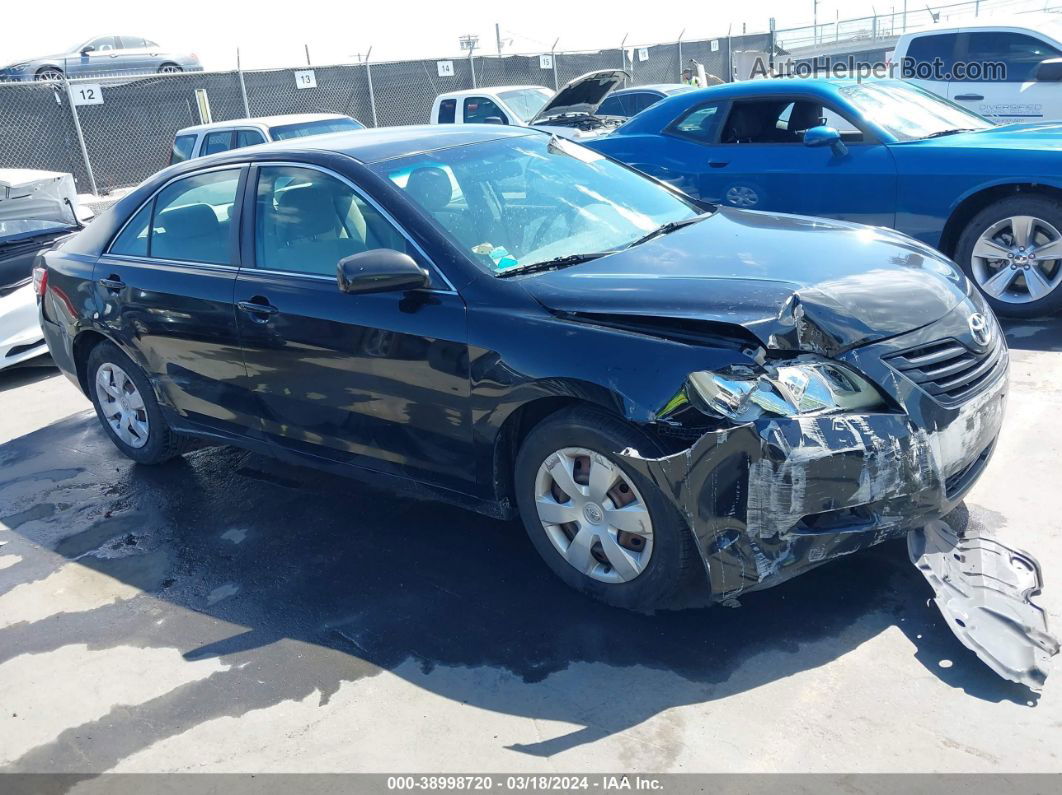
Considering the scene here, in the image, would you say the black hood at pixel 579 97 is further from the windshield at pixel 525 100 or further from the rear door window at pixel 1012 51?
the rear door window at pixel 1012 51

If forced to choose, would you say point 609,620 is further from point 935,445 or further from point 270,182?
point 270,182

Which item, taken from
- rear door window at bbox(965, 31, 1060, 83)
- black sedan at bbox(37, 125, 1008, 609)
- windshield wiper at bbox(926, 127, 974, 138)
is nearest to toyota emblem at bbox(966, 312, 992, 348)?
black sedan at bbox(37, 125, 1008, 609)

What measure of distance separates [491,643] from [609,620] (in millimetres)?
441

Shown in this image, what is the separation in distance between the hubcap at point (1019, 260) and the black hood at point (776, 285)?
2.77 metres

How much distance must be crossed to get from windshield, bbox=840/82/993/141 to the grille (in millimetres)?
3936

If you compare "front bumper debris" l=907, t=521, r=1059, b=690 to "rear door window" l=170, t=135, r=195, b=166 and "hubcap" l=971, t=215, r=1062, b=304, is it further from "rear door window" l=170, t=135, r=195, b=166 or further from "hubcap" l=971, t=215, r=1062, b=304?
"rear door window" l=170, t=135, r=195, b=166

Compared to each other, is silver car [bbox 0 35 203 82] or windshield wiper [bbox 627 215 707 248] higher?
silver car [bbox 0 35 203 82]

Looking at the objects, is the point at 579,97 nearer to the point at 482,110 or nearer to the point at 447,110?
the point at 482,110

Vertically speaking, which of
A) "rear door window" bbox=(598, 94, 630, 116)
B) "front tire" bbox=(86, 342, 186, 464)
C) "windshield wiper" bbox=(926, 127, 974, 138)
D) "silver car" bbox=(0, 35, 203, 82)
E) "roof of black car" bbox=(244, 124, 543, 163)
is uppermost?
"silver car" bbox=(0, 35, 203, 82)

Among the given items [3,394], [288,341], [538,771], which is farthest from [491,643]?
[3,394]

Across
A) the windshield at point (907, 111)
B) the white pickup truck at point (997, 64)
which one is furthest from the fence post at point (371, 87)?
the windshield at point (907, 111)

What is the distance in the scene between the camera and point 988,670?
3043 mm

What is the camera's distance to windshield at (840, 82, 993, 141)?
23.1ft

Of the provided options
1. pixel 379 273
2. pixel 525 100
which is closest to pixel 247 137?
pixel 525 100
